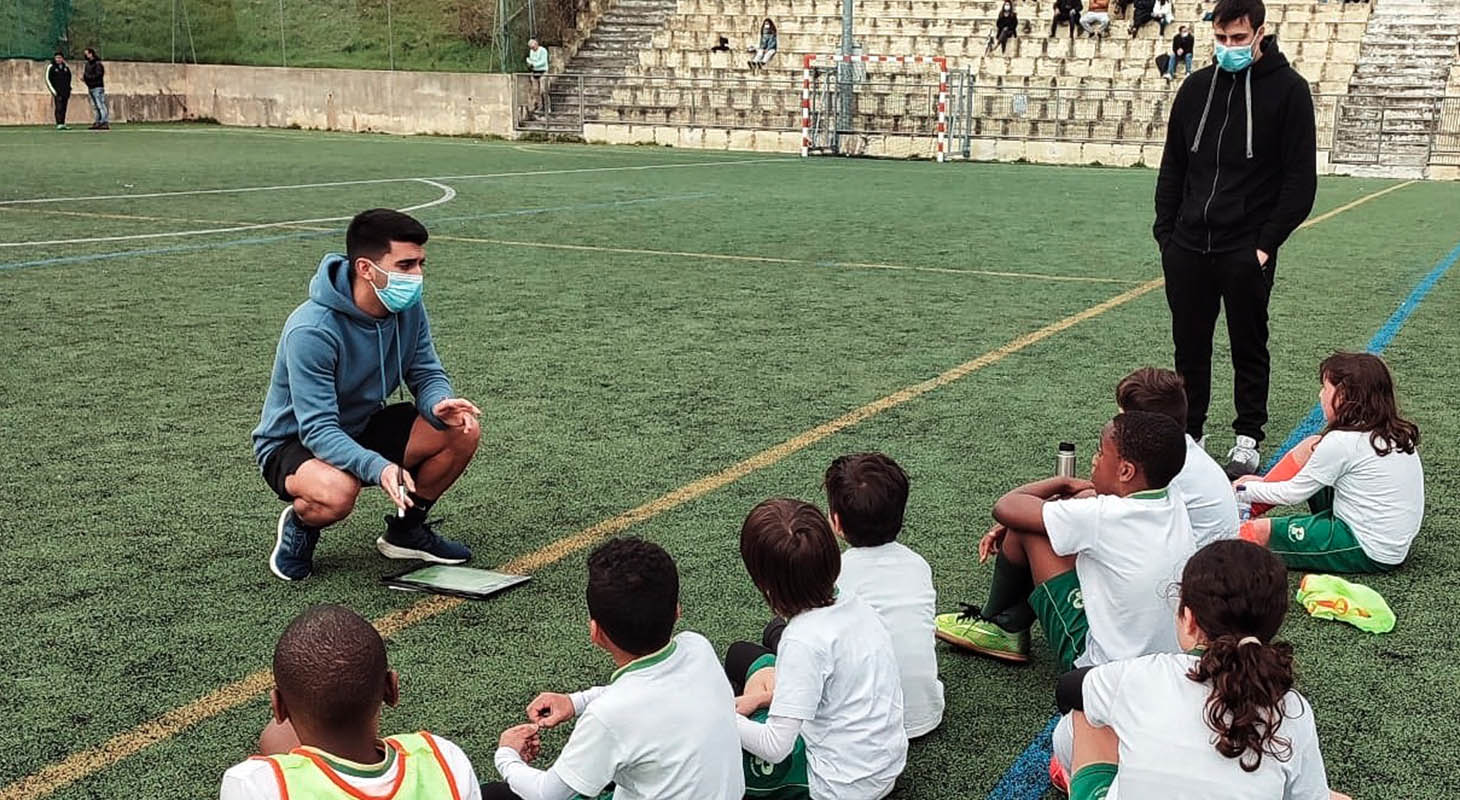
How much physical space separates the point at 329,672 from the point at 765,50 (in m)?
31.4

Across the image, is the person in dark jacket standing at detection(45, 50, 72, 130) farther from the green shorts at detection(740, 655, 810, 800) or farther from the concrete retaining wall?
the green shorts at detection(740, 655, 810, 800)

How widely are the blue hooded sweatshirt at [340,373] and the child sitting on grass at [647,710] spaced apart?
163 cm

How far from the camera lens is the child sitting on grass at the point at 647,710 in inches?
103

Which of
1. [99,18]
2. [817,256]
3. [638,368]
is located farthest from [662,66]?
[638,368]

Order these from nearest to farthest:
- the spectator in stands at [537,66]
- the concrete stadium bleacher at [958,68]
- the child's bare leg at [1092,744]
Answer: the child's bare leg at [1092,744], the concrete stadium bleacher at [958,68], the spectator in stands at [537,66]

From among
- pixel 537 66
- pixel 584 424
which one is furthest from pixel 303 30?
pixel 584 424

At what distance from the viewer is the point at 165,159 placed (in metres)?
22.0

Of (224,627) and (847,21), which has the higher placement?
(847,21)

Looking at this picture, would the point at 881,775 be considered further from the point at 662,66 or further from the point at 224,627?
the point at 662,66

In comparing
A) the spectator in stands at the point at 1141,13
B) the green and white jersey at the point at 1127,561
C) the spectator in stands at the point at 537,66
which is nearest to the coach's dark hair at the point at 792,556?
the green and white jersey at the point at 1127,561

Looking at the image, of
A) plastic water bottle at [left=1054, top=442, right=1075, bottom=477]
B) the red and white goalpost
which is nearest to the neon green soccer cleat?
plastic water bottle at [left=1054, top=442, right=1075, bottom=477]

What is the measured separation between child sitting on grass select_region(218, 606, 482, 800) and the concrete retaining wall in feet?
105

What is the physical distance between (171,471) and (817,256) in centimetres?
735

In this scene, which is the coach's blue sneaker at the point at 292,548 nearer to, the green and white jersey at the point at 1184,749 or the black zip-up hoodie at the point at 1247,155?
the green and white jersey at the point at 1184,749
